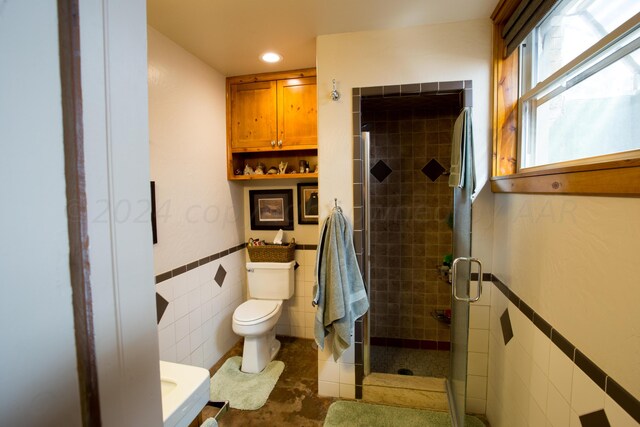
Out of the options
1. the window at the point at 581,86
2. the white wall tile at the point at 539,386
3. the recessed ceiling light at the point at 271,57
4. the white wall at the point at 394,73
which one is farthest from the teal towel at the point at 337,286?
the recessed ceiling light at the point at 271,57

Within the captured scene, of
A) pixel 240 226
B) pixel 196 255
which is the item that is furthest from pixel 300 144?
pixel 196 255

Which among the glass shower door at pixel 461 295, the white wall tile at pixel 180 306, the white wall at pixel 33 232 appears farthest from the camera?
the white wall tile at pixel 180 306

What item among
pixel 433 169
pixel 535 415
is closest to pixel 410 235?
pixel 433 169

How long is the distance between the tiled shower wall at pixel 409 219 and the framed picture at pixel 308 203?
55 cm

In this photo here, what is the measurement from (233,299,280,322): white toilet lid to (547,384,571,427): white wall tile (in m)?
1.76

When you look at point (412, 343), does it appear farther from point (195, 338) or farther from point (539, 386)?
point (195, 338)

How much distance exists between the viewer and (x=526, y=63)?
1461mm

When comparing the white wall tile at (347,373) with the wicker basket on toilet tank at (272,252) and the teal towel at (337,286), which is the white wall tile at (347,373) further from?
the wicker basket on toilet tank at (272,252)

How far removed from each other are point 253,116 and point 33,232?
7.49ft

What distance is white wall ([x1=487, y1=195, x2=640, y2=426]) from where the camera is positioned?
2.40 feet

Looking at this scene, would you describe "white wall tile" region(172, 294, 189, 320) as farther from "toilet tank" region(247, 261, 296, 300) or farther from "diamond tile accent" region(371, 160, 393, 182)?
"diamond tile accent" region(371, 160, 393, 182)

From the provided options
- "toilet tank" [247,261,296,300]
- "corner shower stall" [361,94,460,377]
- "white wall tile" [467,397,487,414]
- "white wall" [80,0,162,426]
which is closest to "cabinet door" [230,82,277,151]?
"corner shower stall" [361,94,460,377]

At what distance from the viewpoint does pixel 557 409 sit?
998 mm

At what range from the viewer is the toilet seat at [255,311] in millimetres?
2121
